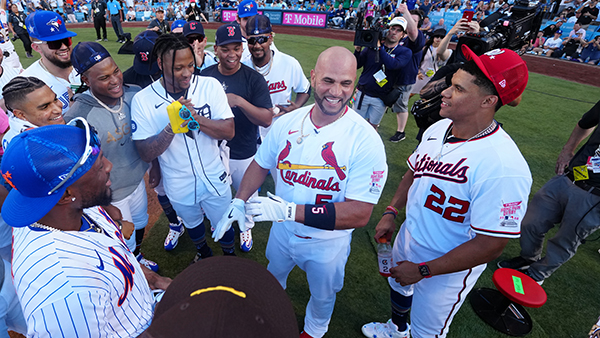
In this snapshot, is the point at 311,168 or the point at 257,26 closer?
the point at 311,168

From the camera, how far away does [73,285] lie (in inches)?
49.8

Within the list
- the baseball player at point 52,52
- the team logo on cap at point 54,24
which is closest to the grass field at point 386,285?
the baseball player at point 52,52

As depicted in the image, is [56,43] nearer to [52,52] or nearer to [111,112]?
[52,52]

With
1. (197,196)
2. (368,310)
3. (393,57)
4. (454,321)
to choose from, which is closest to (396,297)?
(368,310)

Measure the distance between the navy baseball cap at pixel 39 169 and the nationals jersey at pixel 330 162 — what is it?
130 centimetres

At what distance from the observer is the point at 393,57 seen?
505 cm

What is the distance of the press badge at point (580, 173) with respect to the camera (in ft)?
9.53

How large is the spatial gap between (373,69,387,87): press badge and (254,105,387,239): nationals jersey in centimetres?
333

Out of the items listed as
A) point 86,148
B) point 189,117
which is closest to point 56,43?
point 189,117

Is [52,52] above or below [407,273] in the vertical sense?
above

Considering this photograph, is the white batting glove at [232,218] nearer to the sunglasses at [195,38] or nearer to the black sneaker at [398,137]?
the sunglasses at [195,38]

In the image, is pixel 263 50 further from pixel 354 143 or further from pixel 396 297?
pixel 396 297

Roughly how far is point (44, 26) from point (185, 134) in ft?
9.13

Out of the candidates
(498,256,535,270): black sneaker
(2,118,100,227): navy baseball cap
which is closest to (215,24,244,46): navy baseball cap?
(2,118,100,227): navy baseball cap
